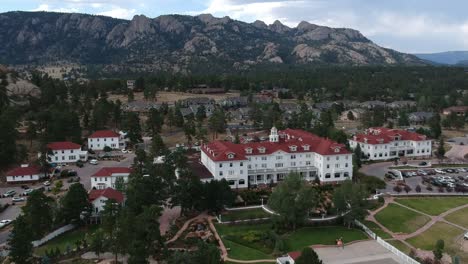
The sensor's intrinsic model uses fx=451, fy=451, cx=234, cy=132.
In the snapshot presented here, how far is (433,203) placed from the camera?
59469 millimetres

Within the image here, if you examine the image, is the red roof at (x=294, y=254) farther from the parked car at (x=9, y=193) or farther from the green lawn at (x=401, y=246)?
the parked car at (x=9, y=193)

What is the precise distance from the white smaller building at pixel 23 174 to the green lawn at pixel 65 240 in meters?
21.8

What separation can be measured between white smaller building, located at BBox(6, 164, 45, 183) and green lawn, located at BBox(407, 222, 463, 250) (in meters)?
53.5

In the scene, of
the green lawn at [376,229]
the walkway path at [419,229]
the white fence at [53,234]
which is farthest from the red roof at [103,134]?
the green lawn at [376,229]

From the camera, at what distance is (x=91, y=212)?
2072 inches

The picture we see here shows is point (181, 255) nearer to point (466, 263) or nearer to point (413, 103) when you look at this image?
point (466, 263)

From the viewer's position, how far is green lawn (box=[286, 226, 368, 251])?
47469 mm

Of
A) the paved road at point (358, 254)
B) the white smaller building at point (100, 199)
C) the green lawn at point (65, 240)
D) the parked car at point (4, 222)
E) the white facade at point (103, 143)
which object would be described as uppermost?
the white facade at point (103, 143)

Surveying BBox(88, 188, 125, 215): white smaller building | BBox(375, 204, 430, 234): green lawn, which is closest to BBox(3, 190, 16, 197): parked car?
BBox(88, 188, 125, 215): white smaller building

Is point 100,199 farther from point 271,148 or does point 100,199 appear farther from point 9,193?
point 271,148

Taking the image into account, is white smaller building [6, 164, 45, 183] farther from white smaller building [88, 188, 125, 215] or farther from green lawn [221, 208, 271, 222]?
green lawn [221, 208, 271, 222]

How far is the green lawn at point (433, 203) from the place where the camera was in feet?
187

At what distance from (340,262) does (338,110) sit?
90854 millimetres

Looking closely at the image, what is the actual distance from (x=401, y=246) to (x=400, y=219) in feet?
25.3
